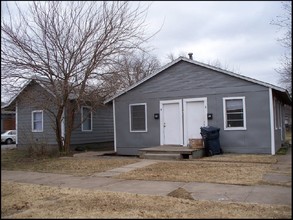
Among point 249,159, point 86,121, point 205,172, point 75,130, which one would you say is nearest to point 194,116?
point 249,159

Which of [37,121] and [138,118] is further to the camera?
[37,121]

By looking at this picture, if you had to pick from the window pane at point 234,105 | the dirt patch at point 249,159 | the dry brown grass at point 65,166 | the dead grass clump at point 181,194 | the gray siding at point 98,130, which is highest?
the window pane at point 234,105

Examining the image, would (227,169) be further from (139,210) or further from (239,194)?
(139,210)

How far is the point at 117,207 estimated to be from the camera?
711cm

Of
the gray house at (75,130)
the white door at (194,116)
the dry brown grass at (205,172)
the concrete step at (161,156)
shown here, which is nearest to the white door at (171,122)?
the white door at (194,116)

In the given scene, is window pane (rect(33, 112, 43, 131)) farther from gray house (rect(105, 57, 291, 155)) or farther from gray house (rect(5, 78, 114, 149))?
gray house (rect(105, 57, 291, 155))

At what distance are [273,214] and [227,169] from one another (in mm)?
5441

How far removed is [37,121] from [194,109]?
37.8 ft

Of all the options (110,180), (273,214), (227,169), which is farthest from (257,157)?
(273,214)

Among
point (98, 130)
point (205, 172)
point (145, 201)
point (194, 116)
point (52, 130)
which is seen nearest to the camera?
point (145, 201)

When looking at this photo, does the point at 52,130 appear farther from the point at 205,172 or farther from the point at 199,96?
the point at 205,172

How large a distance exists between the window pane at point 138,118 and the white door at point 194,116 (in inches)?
94.3

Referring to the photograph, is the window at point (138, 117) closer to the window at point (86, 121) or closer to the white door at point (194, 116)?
the white door at point (194, 116)

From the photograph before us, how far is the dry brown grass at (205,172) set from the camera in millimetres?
10164
